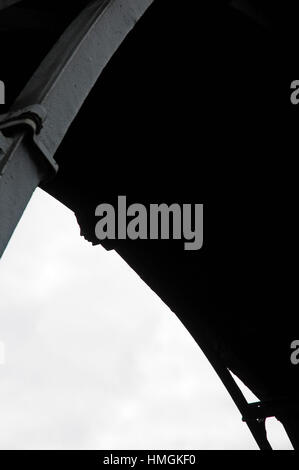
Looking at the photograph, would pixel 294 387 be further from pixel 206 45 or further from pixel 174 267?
pixel 206 45

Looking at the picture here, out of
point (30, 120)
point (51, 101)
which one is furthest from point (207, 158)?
point (30, 120)

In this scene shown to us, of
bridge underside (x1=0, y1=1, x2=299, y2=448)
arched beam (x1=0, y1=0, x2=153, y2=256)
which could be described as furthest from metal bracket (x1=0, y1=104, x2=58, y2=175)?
bridge underside (x1=0, y1=1, x2=299, y2=448)

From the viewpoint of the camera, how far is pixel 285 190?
1009cm

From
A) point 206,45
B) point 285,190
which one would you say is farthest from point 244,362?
point 206,45

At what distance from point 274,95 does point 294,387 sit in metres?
5.82

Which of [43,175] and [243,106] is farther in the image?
[243,106]

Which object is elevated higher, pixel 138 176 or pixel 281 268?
pixel 138 176

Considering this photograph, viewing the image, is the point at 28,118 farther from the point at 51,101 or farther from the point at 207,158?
the point at 207,158

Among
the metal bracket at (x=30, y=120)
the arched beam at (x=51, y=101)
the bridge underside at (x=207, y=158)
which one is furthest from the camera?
the bridge underside at (x=207, y=158)

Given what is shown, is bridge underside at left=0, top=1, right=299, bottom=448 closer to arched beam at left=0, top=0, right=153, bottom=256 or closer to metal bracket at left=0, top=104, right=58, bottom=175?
arched beam at left=0, top=0, right=153, bottom=256

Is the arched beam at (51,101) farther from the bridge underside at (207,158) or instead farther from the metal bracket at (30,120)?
the bridge underside at (207,158)

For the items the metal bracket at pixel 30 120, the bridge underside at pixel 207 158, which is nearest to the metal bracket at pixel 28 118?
the metal bracket at pixel 30 120

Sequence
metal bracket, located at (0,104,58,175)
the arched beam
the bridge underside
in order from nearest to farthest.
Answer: the arched beam → metal bracket, located at (0,104,58,175) → the bridge underside

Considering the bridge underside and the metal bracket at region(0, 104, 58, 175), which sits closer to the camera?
the metal bracket at region(0, 104, 58, 175)
